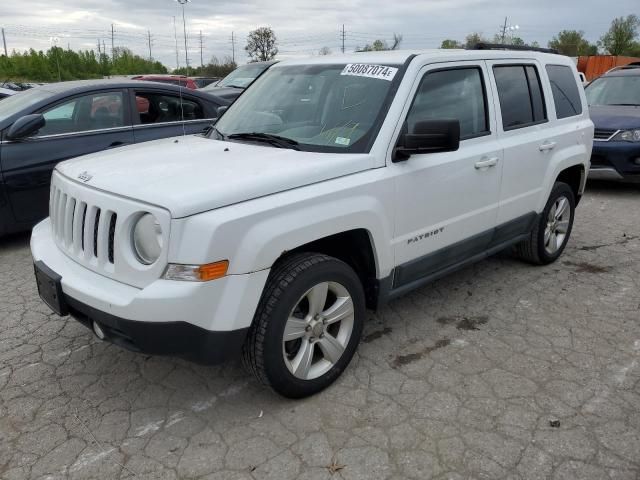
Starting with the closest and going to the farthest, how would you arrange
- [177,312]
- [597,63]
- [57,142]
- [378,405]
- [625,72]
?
1. [177,312]
2. [378,405]
3. [57,142]
4. [625,72]
5. [597,63]

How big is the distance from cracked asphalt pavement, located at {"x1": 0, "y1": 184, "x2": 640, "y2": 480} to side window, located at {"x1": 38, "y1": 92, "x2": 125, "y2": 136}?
2.00 m

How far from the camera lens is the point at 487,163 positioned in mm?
3797

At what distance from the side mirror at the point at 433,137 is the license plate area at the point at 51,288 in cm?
201

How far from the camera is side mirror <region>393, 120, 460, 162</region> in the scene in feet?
9.93

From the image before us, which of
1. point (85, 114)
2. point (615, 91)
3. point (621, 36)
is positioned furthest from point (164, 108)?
point (621, 36)

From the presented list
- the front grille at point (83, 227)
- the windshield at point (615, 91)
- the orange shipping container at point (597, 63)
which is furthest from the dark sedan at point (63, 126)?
the orange shipping container at point (597, 63)

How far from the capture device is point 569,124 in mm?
4781

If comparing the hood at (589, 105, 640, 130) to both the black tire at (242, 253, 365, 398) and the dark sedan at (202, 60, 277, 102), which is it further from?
the black tire at (242, 253, 365, 398)

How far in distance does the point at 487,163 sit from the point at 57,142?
4.09m

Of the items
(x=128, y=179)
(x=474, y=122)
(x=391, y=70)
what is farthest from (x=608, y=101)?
(x=128, y=179)

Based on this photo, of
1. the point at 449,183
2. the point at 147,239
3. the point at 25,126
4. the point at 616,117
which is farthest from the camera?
the point at 616,117

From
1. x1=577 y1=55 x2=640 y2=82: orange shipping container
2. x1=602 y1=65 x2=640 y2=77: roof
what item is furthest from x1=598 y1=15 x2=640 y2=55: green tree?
x1=602 y1=65 x2=640 y2=77: roof

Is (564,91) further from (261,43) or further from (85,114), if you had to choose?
(261,43)

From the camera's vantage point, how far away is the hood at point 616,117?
7.84 meters
